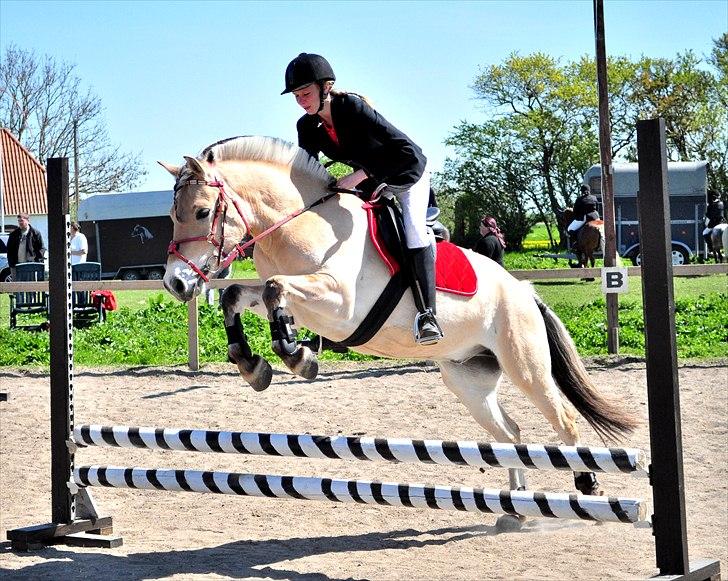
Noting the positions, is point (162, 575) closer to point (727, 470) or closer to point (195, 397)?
point (727, 470)

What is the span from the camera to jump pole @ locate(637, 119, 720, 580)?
398 cm

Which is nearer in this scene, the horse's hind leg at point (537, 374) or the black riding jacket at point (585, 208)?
the horse's hind leg at point (537, 374)

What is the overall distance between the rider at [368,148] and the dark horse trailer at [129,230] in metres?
22.4

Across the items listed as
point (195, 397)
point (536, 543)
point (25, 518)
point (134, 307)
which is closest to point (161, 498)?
point (25, 518)

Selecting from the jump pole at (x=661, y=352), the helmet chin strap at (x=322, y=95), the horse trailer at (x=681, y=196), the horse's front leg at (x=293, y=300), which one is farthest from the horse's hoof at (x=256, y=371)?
the horse trailer at (x=681, y=196)

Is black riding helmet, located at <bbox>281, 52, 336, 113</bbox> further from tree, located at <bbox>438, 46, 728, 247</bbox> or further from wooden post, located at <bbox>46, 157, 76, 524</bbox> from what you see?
tree, located at <bbox>438, 46, 728, 247</bbox>

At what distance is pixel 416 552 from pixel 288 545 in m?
0.66

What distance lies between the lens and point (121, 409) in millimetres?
9055

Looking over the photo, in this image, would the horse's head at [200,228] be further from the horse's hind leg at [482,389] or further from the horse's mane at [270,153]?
the horse's hind leg at [482,389]

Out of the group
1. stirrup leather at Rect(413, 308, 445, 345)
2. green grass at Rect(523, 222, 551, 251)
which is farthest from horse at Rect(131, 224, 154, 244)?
stirrup leather at Rect(413, 308, 445, 345)

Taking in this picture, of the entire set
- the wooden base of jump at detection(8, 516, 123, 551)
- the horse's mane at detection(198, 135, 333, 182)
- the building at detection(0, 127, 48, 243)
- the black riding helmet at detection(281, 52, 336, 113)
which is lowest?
the wooden base of jump at detection(8, 516, 123, 551)

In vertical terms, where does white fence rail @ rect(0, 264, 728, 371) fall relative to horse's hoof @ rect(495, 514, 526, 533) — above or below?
above

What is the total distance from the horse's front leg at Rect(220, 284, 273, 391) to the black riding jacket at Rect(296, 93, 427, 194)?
2.71ft

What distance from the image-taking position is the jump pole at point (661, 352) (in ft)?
13.1
